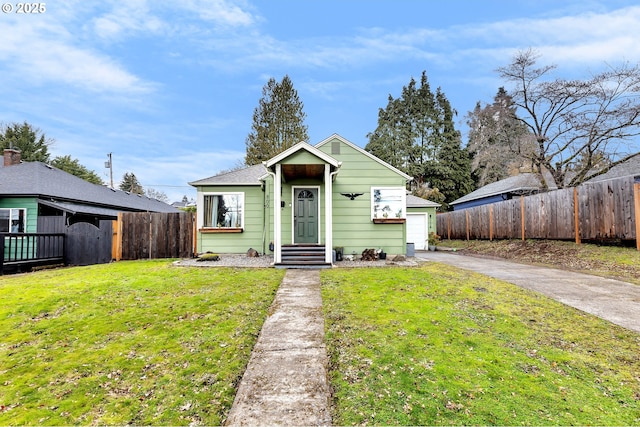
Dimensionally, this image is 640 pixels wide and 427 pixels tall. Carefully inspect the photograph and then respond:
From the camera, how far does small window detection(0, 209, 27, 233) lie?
12609mm

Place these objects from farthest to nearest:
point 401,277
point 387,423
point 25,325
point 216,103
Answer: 1. point 216,103
2. point 401,277
3. point 25,325
4. point 387,423

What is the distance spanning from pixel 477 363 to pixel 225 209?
9873 millimetres

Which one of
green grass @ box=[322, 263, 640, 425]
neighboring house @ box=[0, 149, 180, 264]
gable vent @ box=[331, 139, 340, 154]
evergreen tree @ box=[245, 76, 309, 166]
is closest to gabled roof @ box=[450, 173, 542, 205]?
gable vent @ box=[331, 139, 340, 154]

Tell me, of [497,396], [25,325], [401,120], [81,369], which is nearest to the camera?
[497,396]

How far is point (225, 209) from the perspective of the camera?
37.0 ft

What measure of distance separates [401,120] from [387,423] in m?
34.5

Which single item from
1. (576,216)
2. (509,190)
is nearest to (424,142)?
(509,190)

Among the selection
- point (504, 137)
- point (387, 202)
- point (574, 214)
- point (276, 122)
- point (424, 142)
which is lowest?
point (574, 214)

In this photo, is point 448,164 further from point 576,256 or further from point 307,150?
point 307,150

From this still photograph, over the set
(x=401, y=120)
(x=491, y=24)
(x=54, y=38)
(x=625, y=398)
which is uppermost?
(x=401, y=120)

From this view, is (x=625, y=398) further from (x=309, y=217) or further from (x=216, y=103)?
(x=216, y=103)

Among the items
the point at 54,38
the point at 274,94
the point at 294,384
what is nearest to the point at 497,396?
the point at 294,384

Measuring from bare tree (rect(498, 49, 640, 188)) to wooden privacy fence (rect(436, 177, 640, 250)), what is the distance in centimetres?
540

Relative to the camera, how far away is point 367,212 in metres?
10.6
